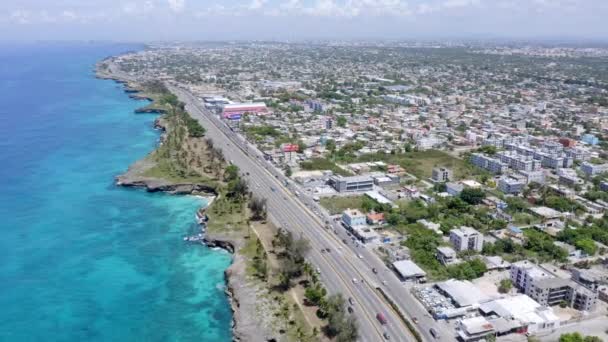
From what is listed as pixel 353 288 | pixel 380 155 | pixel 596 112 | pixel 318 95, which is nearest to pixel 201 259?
pixel 353 288

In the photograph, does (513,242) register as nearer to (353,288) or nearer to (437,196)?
(437,196)

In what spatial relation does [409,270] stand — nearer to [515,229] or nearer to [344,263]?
[344,263]

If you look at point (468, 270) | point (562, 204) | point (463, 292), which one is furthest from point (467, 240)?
point (562, 204)

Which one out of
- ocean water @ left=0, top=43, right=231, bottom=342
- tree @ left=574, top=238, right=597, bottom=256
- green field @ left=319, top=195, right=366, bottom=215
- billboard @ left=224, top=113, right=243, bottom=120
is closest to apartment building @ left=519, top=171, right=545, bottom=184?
tree @ left=574, top=238, right=597, bottom=256

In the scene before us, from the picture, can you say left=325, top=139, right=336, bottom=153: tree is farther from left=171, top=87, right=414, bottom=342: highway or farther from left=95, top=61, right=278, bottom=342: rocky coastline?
left=95, top=61, right=278, bottom=342: rocky coastline

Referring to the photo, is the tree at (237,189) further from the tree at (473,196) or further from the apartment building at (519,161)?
the apartment building at (519,161)

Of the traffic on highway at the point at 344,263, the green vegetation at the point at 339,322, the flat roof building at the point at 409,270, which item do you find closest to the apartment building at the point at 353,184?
the traffic on highway at the point at 344,263

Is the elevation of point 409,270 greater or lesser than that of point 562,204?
lesser
